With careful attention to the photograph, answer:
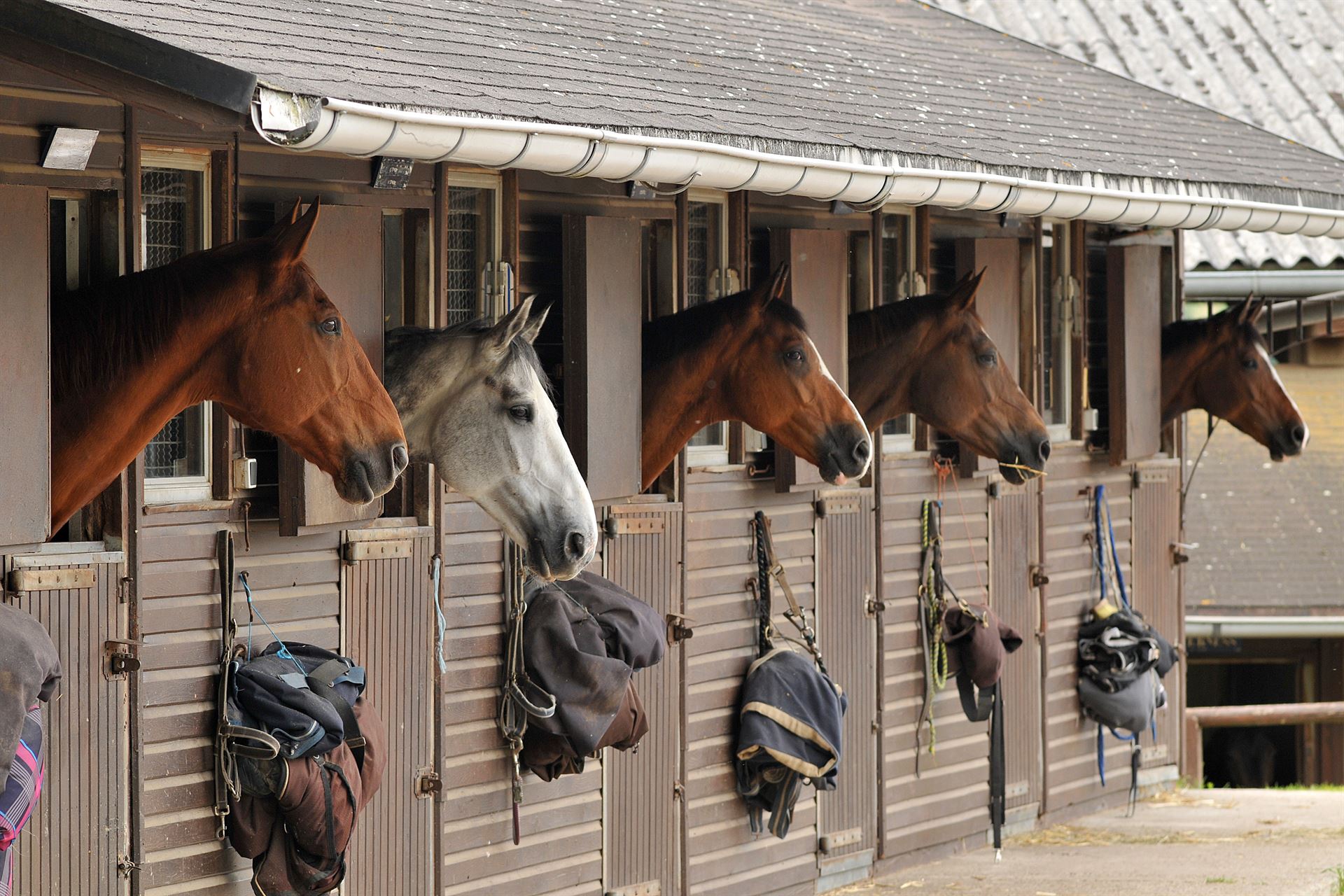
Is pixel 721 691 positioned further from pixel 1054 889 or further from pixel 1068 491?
pixel 1068 491

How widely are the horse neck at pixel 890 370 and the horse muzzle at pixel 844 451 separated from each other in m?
1.04

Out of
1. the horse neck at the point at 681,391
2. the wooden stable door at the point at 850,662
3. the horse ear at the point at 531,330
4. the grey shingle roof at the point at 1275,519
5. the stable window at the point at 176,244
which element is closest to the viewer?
the stable window at the point at 176,244

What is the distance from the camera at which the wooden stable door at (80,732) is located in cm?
456

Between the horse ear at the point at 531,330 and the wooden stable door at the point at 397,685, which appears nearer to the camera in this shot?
the horse ear at the point at 531,330

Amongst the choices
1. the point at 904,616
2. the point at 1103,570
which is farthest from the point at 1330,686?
the point at 904,616

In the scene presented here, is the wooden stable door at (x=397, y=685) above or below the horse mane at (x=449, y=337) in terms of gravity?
below

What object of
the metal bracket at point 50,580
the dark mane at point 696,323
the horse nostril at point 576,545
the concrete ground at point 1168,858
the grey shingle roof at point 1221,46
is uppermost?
the grey shingle roof at point 1221,46

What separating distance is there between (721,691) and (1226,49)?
10120 millimetres

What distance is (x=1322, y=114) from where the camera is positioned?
1427 centimetres

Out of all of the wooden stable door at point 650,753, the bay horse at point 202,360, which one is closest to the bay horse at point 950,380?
the wooden stable door at point 650,753

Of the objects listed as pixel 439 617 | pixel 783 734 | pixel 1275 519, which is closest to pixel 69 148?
pixel 439 617

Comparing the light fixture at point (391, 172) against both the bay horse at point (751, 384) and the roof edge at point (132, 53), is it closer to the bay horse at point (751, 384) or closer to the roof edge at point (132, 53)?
the bay horse at point (751, 384)

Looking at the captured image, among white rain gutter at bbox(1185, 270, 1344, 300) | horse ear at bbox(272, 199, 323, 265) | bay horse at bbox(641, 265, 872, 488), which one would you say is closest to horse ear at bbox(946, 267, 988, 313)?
bay horse at bbox(641, 265, 872, 488)

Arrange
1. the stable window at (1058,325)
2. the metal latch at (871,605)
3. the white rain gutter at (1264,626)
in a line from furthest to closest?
the white rain gutter at (1264,626), the stable window at (1058,325), the metal latch at (871,605)
